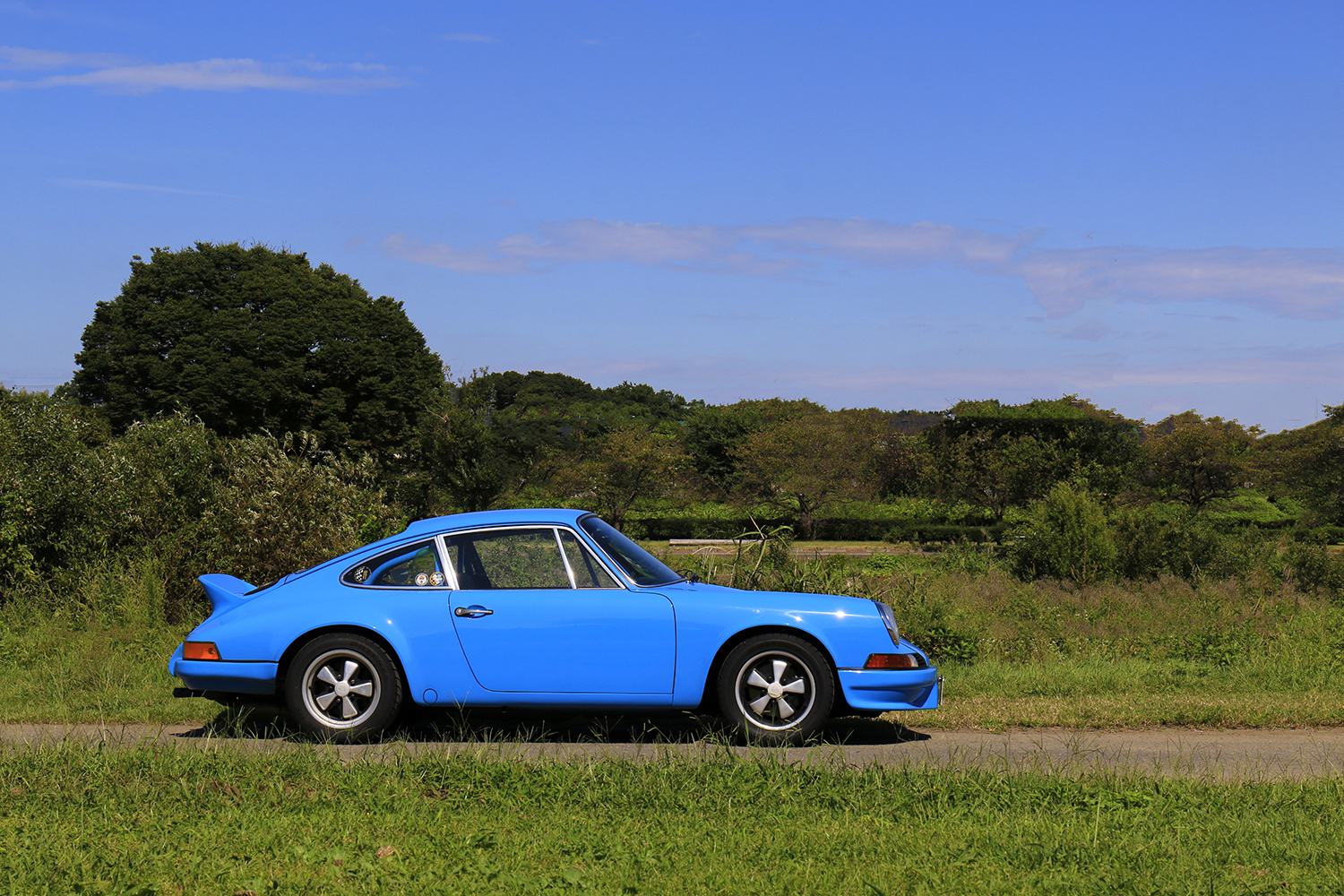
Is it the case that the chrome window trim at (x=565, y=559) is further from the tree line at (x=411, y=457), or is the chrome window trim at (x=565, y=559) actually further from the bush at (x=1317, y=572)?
the bush at (x=1317, y=572)

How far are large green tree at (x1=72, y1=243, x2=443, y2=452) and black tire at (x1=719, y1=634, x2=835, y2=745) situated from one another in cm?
3479

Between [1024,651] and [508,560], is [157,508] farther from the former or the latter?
[1024,651]

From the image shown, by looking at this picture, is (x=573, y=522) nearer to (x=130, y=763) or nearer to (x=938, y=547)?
(x=130, y=763)

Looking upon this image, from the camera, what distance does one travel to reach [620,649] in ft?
21.1

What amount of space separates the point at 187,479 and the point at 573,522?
8.85m

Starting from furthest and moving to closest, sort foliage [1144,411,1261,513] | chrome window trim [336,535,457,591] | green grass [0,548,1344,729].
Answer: foliage [1144,411,1261,513], green grass [0,548,1344,729], chrome window trim [336,535,457,591]

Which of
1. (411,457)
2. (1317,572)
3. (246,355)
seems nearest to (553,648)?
(1317,572)

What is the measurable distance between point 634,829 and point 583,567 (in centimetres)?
243

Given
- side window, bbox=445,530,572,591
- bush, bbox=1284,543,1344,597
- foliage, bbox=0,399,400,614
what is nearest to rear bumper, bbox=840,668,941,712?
side window, bbox=445,530,572,591

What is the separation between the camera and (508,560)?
6836mm

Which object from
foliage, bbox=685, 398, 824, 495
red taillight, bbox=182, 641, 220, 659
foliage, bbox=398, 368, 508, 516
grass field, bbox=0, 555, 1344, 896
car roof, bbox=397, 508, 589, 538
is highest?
foliage, bbox=685, 398, 824, 495

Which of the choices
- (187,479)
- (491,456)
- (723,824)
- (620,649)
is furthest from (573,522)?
(491,456)

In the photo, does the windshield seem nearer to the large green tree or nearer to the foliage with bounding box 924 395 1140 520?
the large green tree

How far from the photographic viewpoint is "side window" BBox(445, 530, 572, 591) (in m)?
6.75
